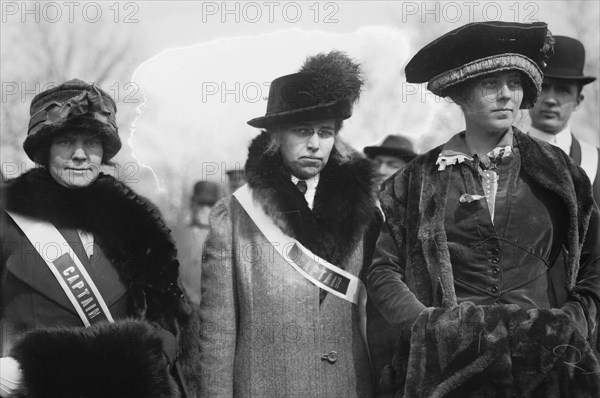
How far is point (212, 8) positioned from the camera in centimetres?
512

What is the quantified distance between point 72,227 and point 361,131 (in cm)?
152

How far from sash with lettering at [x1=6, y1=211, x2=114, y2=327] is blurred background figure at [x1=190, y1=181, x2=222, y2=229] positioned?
772 mm

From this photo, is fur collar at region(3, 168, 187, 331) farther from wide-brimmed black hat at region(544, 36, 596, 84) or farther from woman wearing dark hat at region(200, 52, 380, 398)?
wide-brimmed black hat at region(544, 36, 596, 84)

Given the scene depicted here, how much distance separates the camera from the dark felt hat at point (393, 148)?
4.88 meters

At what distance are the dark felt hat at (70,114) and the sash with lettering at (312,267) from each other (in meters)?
0.86

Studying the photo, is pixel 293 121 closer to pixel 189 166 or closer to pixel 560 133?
pixel 189 166

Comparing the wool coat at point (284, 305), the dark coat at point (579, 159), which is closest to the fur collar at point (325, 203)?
the wool coat at point (284, 305)

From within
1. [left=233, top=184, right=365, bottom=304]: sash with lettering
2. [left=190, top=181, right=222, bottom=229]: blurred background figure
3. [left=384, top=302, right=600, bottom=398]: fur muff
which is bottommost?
[left=384, top=302, right=600, bottom=398]: fur muff

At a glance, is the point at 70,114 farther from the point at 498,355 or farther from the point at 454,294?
the point at 498,355

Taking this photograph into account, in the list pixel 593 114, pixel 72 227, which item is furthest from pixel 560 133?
pixel 72 227

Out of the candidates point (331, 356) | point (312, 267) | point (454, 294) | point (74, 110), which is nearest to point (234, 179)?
point (312, 267)

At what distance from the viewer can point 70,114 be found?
14.5 ft

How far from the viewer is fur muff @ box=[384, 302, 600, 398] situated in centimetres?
385

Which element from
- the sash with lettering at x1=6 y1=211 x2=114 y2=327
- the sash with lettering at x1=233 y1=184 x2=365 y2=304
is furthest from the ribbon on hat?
the sash with lettering at x1=233 y1=184 x2=365 y2=304
